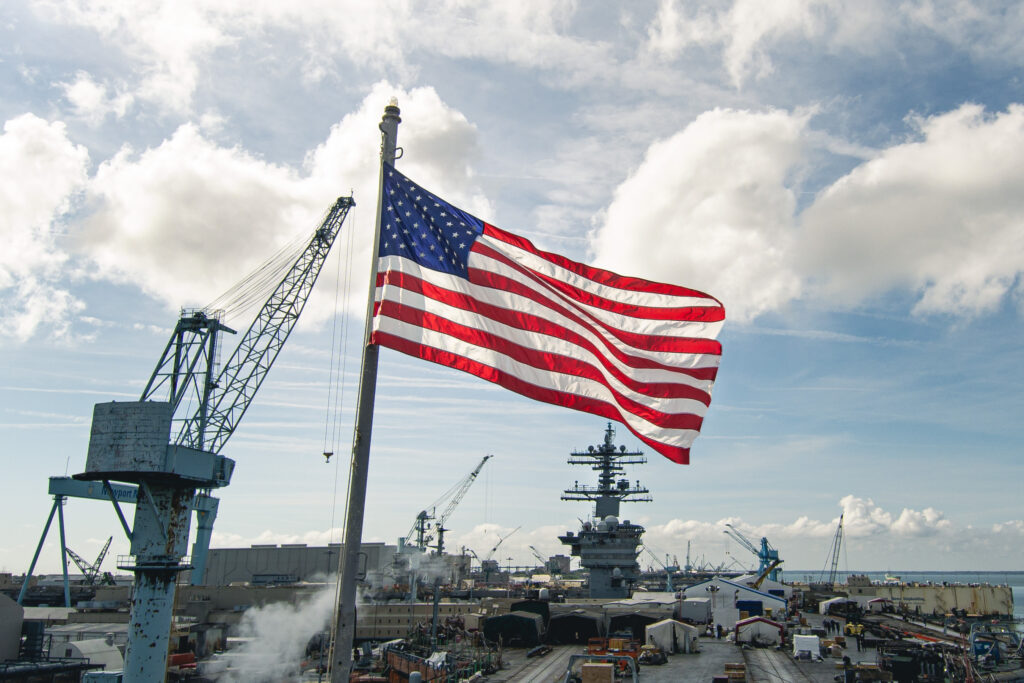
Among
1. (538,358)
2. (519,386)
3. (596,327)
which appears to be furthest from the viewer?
(596,327)

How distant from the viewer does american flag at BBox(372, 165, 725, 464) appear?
40.2 feet

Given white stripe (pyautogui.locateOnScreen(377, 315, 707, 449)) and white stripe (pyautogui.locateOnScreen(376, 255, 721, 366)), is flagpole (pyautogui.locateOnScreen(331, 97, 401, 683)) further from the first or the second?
white stripe (pyautogui.locateOnScreen(376, 255, 721, 366))

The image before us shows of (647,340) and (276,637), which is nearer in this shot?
(647,340)

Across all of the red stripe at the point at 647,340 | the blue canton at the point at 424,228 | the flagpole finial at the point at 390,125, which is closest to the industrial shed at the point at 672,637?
the red stripe at the point at 647,340

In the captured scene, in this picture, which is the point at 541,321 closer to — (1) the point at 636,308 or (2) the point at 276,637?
(1) the point at 636,308

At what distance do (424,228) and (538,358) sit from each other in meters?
3.12

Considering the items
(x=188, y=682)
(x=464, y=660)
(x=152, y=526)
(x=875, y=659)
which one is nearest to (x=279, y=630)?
(x=188, y=682)

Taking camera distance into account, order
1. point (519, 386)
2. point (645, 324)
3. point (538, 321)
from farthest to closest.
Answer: point (645, 324) → point (538, 321) → point (519, 386)

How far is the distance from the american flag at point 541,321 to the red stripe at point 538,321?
0.07 ft

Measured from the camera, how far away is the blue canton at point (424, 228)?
12.4 m

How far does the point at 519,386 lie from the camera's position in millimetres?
12781

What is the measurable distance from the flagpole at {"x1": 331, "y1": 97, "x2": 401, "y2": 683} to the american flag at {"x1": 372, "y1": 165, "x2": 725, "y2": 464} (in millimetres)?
315

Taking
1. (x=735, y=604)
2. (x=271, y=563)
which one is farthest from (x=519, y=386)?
(x=271, y=563)

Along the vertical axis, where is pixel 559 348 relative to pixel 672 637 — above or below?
above
